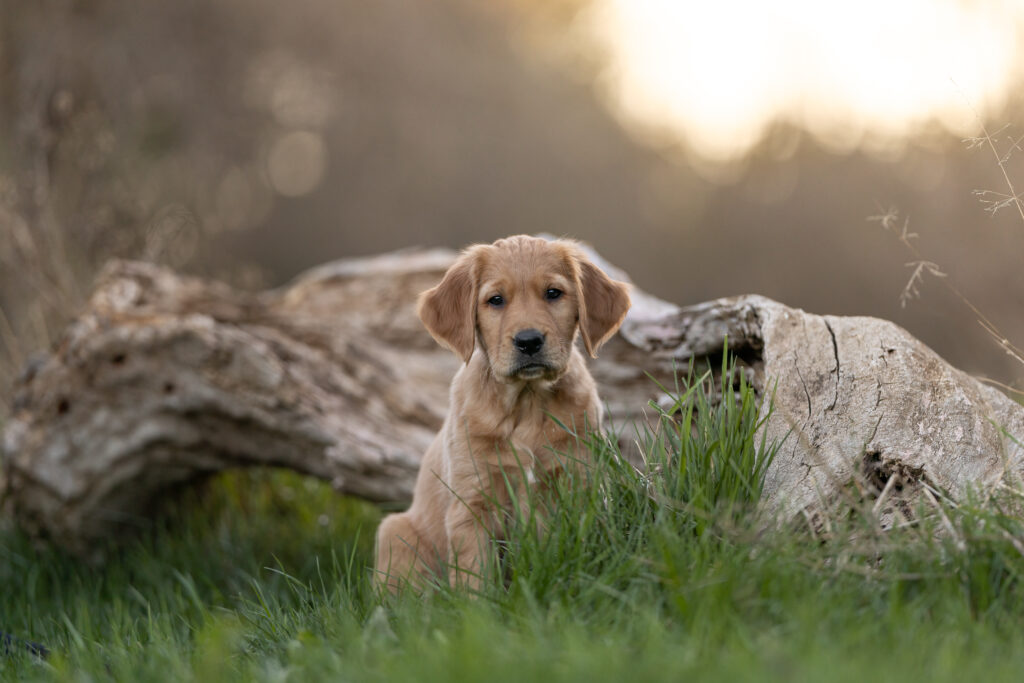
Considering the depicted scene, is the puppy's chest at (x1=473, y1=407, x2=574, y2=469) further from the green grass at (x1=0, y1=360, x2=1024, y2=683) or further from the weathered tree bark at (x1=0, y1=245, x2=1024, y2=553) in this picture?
the weathered tree bark at (x1=0, y1=245, x2=1024, y2=553)

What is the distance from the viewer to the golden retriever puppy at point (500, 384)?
354cm

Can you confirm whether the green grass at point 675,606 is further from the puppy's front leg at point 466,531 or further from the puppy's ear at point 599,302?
the puppy's ear at point 599,302

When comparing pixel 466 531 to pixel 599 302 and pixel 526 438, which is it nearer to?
pixel 526 438

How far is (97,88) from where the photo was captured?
1070cm

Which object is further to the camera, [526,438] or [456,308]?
[456,308]

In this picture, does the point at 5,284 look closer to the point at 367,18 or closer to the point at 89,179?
the point at 89,179

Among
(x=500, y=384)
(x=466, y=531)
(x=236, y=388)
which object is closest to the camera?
(x=466, y=531)

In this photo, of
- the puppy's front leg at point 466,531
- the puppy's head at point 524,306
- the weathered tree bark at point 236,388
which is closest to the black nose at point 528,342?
the puppy's head at point 524,306

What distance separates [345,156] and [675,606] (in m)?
14.8

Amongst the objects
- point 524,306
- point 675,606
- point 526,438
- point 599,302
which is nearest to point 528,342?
point 524,306

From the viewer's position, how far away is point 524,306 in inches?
145

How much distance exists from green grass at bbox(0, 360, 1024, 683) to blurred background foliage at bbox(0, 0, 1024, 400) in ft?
14.8

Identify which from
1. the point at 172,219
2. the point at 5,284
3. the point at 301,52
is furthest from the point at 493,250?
the point at 301,52

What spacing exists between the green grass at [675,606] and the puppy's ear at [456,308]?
797 millimetres
